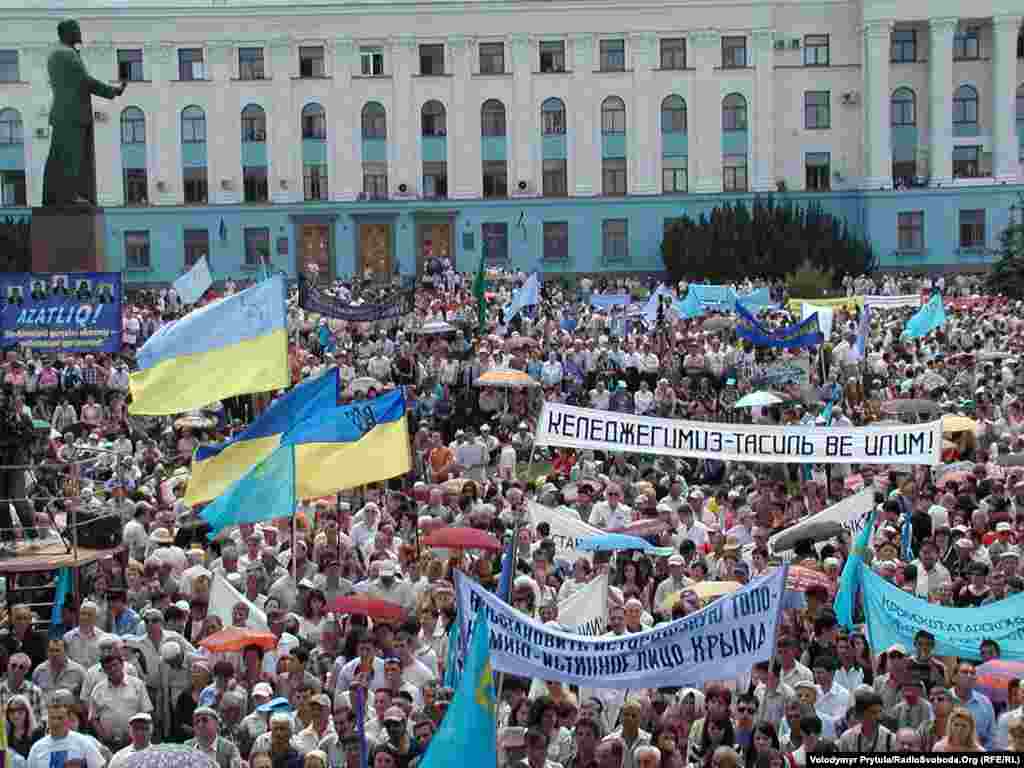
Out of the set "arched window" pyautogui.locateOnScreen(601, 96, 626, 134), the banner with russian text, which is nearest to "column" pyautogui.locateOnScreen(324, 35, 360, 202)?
"arched window" pyautogui.locateOnScreen(601, 96, 626, 134)

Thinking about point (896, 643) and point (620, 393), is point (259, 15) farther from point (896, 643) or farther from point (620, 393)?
point (896, 643)

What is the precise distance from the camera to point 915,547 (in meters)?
17.8

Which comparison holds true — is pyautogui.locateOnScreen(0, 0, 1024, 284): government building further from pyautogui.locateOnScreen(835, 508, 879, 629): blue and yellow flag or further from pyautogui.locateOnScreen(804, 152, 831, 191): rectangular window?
pyautogui.locateOnScreen(835, 508, 879, 629): blue and yellow flag

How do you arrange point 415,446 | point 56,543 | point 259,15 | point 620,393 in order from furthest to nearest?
point 259,15 → point 620,393 → point 415,446 → point 56,543

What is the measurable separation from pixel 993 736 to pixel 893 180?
57.6 metres

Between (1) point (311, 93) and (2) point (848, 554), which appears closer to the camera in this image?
(2) point (848, 554)

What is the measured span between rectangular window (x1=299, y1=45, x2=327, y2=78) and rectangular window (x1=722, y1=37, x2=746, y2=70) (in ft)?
43.7

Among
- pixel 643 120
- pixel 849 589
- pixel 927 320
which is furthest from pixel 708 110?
pixel 849 589

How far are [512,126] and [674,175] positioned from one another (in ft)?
18.7

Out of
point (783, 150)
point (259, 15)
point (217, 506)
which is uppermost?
point (259, 15)

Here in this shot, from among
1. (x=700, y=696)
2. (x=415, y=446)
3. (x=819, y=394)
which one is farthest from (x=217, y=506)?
(x=819, y=394)

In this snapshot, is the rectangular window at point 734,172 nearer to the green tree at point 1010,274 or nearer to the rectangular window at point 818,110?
the rectangular window at point 818,110

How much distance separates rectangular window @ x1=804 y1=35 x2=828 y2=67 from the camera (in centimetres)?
6800

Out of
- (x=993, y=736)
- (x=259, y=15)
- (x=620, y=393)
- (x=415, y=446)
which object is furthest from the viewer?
(x=259, y=15)
